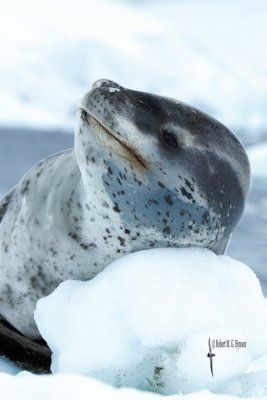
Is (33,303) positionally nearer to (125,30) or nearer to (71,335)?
(71,335)

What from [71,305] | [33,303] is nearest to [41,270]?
[33,303]

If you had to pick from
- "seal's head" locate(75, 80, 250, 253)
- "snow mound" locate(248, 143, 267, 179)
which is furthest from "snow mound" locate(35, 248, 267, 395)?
"snow mound" locate(248, 143, 267, 179)

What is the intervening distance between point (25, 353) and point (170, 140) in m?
0.92

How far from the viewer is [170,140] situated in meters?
2.53

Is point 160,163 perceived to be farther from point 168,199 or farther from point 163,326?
point 163,326

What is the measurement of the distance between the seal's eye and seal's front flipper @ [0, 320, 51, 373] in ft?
2.88

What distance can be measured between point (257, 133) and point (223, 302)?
1148cm

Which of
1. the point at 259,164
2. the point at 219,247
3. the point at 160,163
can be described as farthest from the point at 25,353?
the point at 259,164

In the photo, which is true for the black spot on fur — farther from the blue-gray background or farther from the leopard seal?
the blue-gray background

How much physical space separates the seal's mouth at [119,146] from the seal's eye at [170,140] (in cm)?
9

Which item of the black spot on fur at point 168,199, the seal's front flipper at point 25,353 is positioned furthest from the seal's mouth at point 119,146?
the seal's front flipper at point 25,353

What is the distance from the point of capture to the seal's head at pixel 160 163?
249cm

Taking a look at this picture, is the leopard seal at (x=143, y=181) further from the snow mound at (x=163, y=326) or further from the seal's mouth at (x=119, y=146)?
the snow mound at (x=163, y=326)

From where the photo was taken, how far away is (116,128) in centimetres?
247
